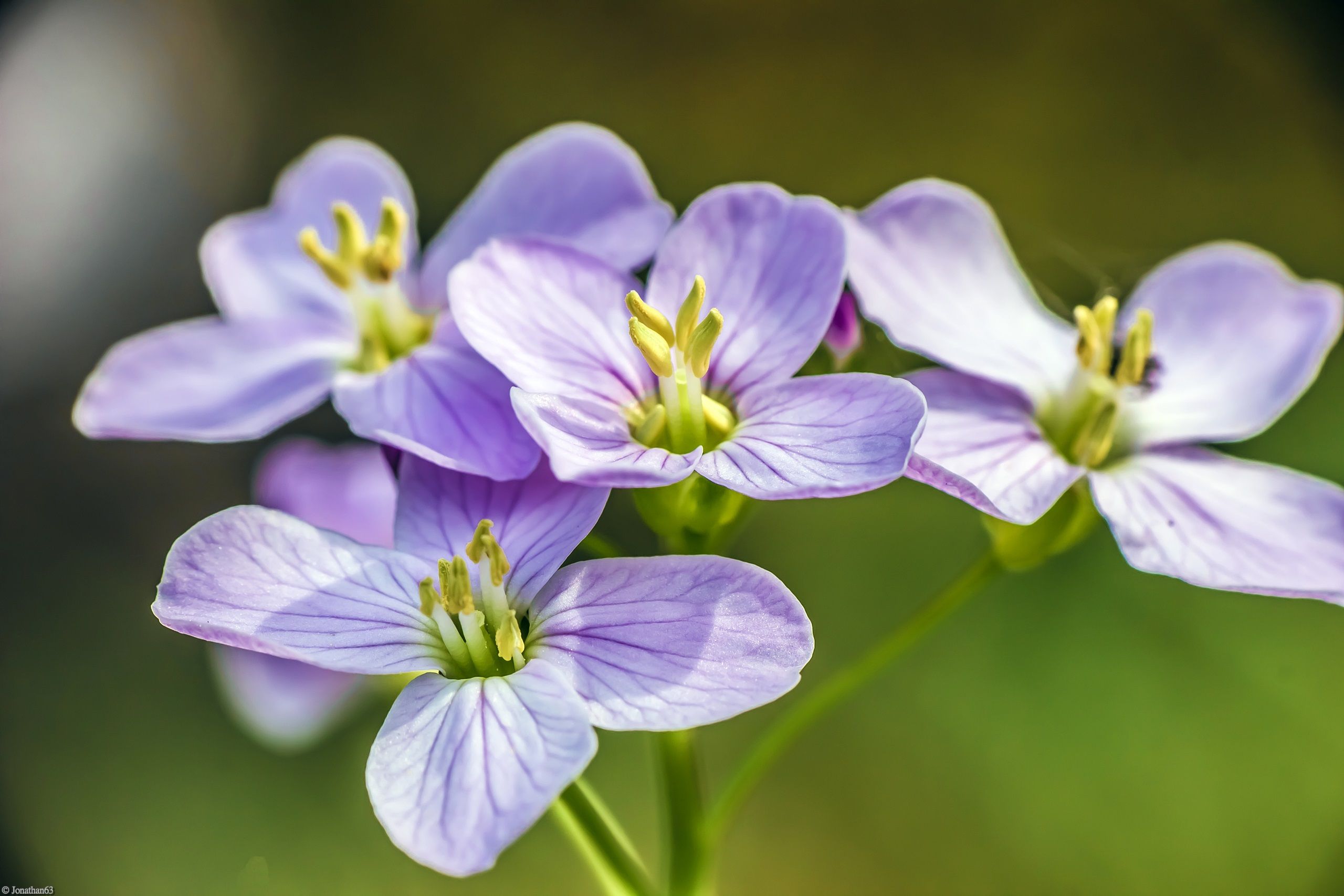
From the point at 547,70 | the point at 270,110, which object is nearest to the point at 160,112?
the point at 270,110

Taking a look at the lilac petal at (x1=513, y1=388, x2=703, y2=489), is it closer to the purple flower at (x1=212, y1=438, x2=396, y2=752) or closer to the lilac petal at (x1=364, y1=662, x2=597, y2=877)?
the lilac petal at (x1=364, y1=662, x2=597, y2=877)

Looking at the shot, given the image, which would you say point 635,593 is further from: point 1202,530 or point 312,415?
point 312,415

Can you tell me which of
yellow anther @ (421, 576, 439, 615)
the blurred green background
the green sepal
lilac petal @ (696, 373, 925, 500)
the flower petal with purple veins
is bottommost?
the blurred green background

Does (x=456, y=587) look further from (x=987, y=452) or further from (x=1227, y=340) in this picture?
(x=1227, y=340)

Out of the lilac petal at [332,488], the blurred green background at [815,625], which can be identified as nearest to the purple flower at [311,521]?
the lilac petal at [332,488]

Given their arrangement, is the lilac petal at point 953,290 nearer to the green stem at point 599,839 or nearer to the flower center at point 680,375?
the flower center at point 680,375

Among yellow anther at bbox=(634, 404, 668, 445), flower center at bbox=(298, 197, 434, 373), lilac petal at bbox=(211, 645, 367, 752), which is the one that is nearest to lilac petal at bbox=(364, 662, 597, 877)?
yellow anther at bbox=(634, 404, 668, 445)
